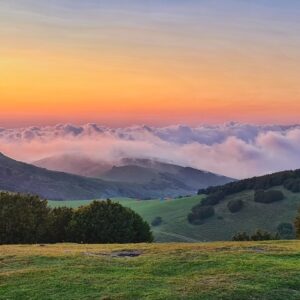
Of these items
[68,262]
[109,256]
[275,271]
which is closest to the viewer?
[275,271]

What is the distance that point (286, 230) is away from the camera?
18112 cm

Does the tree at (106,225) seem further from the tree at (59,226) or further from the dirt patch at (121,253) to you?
the dirt patch at (121,253)

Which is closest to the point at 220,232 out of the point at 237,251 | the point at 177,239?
the point at 177,239

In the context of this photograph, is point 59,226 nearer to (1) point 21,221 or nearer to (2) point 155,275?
(1) point 21,221

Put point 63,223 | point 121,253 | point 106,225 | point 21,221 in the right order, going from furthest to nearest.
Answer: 1. point 63,223
2. point 106,225
3. point 21,221
4. point 121,253

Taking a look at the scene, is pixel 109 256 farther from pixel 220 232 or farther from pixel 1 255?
pixel 220 232

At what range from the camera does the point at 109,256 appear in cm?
3469

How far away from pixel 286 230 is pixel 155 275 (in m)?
162

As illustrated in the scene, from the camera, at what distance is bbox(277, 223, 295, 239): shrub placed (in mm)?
173650

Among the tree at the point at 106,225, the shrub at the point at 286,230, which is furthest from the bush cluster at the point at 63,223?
the shrub at the point at 286,230

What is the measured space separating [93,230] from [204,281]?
166ft

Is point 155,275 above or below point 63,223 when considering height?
below

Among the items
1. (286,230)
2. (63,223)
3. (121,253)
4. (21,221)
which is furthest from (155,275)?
(286,230)

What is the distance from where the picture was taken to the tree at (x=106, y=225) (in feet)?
243
